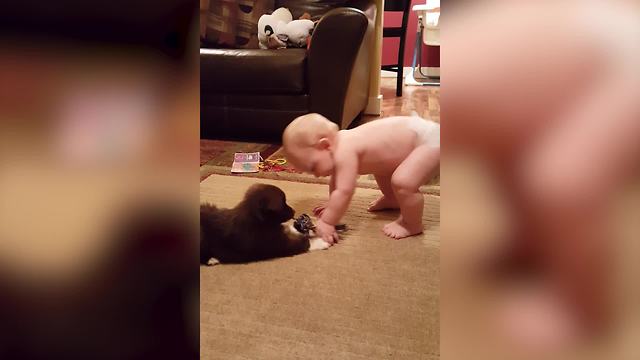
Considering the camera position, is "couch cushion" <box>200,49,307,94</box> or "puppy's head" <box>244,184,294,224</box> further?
"couch cushion" <box>200,49,307,94</box>

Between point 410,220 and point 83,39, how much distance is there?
0.71m

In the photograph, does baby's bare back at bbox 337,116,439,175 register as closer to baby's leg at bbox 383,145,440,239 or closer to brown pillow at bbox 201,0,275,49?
baby's leg at bbox 383,145,440,239

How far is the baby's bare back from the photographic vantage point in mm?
801

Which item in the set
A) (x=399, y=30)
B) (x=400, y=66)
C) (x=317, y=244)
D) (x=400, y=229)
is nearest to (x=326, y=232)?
(x=317, y=244)

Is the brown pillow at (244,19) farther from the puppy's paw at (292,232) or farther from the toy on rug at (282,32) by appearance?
the puppy's paw at (292,232)

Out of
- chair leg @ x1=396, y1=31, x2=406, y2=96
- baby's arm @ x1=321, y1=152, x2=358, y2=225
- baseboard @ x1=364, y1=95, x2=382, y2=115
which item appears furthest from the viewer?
chair leg @ x1=396, y1=31, x2=406, y2=96

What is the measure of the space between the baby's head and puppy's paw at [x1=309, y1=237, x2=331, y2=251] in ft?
0.42

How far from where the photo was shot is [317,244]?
888 millimetres

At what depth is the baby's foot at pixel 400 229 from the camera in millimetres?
884

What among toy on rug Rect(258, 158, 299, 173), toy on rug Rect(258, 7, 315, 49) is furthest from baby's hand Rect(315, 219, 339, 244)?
toy on rug Rect(258, 7, 315, 49)

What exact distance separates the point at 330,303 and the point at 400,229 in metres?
0.29

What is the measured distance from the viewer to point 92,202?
0.26 meters

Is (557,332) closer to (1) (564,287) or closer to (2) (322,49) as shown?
(1) (564,287)

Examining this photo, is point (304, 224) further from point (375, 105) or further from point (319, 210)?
point (375, 105)
